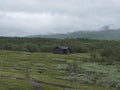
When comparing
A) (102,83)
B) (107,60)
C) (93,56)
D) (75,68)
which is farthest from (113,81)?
(93,56)

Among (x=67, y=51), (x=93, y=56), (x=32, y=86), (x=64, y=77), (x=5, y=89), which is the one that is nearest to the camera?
(x=5, y=89)

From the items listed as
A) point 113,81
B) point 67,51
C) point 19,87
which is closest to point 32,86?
point 19,87

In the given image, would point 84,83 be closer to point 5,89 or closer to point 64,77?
point 64,77

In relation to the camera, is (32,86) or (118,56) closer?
(32,86)

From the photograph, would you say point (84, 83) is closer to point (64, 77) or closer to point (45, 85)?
point (64, 77)

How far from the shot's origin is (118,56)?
144125 mm

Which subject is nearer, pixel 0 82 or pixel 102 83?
pixel 0 82

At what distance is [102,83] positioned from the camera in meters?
79.9

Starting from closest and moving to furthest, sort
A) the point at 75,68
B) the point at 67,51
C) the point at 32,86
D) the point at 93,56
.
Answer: the point at 32,86 → the point at 75,68 → the point at 93,56 → the point at 67,51

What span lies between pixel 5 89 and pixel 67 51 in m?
119

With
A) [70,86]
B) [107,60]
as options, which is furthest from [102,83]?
[107,60]

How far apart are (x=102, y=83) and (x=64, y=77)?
42.1 ft

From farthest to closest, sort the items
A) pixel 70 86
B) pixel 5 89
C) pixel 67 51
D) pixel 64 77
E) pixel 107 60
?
pixel 67 51
pixel 107 60
pixel 64 77
pixel 70 86
pixel 5 89

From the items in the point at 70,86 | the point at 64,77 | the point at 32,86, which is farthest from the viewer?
the point at 64,77
